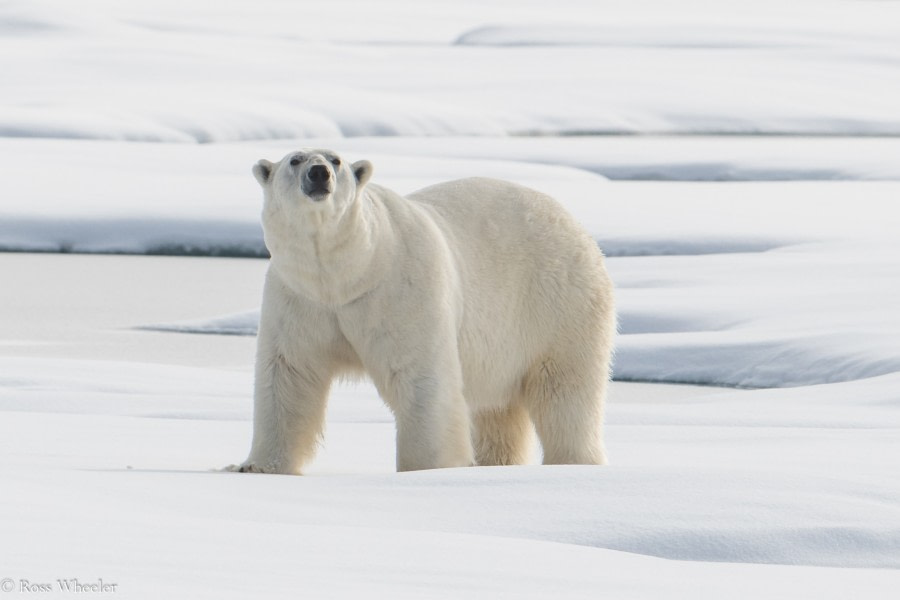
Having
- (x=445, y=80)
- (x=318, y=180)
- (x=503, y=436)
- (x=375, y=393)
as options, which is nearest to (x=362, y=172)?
(x=318, y=180)

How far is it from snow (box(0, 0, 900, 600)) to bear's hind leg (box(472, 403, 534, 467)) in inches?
9.7

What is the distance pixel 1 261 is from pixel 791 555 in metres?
7.38

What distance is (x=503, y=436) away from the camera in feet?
13.2

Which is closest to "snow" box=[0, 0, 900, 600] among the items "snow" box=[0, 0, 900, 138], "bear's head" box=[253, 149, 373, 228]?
"snow" box=[0, 0, 900, 138]

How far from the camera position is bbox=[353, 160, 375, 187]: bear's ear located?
131 inches

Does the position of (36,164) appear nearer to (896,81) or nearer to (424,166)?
(424,166)

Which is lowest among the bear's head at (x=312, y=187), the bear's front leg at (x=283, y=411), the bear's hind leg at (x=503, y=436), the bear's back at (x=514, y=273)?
the bear's hind leg at (x=503, y=436)

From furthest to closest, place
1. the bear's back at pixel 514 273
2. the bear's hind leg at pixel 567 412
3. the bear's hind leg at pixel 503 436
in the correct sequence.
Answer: the bear's hind leg at pixel 503 436
the bear's hind leg at pixel 567 412
the bear's back at pixel 514 273

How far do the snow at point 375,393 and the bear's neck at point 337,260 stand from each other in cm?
39

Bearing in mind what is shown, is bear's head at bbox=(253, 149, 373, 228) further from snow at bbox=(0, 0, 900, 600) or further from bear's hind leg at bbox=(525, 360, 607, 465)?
bear's hind leg at bbox=(525, 360, 607, 465)

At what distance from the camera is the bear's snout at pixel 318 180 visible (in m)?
3.15

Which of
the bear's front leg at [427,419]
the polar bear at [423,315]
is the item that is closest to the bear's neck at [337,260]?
the polar bear at [423,315]

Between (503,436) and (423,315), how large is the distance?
76cm

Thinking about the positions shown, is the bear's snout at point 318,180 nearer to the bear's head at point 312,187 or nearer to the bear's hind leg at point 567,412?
the bear's head at point 312,187
